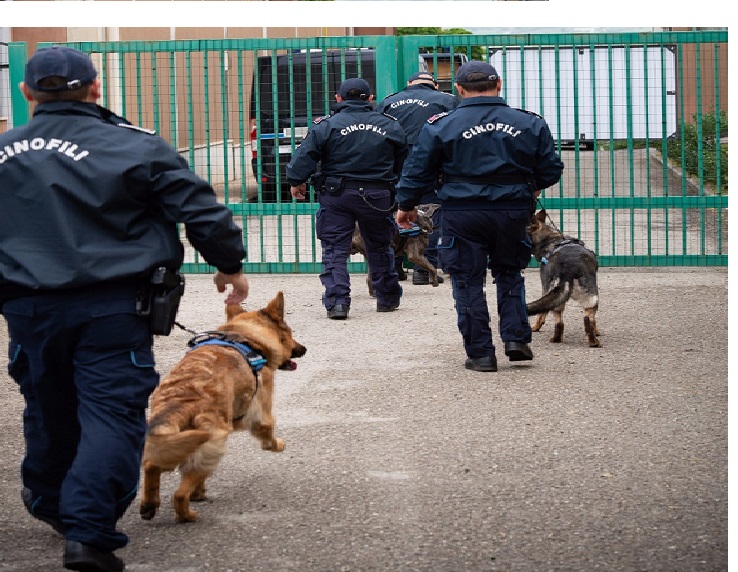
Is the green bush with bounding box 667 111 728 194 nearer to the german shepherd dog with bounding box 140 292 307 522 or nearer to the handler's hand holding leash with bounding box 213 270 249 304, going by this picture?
the german shepherd dog with bounding box 140 292 307 522

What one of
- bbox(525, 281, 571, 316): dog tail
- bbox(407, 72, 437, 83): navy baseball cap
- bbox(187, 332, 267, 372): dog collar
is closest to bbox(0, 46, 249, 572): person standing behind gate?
bbox(187, 332, 267, 372): dog collar

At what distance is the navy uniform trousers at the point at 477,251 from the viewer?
848 centimetres

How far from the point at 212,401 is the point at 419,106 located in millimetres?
7771

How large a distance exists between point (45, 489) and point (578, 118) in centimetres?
965

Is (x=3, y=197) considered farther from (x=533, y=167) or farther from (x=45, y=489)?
(x=533, y=167)

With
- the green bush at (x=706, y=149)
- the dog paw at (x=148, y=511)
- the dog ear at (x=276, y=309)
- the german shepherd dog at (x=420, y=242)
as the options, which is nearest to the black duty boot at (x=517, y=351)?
the dog ear at (x=276, y=309)

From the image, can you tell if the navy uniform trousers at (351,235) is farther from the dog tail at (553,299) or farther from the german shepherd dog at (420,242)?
the dog tail at (553,299)

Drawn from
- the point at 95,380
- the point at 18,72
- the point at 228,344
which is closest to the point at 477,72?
the point at 228,344

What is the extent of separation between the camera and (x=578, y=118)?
44.5ft

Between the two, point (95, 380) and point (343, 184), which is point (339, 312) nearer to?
point (343, 184)

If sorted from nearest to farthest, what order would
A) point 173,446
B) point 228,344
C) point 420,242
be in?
point 173,446
point 228,344
point 420,242

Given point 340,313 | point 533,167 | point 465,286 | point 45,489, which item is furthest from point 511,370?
point 45,489

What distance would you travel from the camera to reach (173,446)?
15.8 feet

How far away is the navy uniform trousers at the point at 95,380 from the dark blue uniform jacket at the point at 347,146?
644cm
